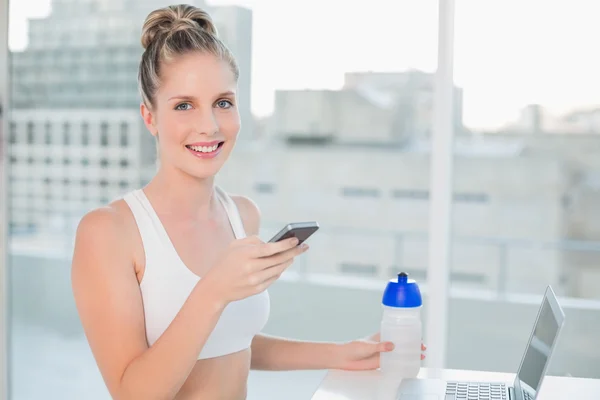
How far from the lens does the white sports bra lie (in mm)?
1495

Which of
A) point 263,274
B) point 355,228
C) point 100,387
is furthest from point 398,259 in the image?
point 263,274

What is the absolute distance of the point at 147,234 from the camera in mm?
1523

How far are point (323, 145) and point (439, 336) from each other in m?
0.86

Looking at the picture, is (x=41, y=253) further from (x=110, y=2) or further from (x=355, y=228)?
(x=355, y=228)

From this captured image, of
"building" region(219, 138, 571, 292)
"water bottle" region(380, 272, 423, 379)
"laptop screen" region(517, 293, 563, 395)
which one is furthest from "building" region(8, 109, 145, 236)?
"laptop screen" region(517, 293, 563, 395)

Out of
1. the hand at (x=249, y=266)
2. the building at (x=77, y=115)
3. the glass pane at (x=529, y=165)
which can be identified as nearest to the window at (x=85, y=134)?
the building at (x=77, y=115)

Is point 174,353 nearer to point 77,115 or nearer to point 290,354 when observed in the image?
point 290,354

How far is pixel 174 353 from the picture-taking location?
1313 millimetres

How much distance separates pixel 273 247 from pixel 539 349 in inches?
18.3

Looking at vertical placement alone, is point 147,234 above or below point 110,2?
below

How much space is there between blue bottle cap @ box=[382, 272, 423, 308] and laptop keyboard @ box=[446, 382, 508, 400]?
0.55ft

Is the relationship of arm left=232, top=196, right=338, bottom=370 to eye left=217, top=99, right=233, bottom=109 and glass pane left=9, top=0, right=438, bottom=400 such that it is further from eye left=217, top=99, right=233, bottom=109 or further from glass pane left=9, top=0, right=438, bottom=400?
glass pane left=9, top=0, right=438, bottom=400

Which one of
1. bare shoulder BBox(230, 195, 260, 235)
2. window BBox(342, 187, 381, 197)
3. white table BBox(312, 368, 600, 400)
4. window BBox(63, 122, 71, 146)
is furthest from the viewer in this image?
window BBox(63, 122, 71, 146)

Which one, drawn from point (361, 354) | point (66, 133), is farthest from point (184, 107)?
point (66, 133)
